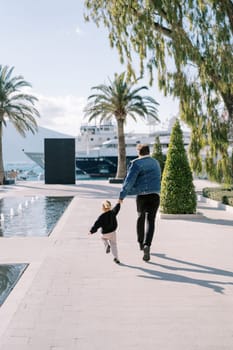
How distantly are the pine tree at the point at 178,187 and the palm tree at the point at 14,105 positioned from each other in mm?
18989

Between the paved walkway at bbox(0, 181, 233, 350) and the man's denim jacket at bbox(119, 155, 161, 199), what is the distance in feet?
3.74

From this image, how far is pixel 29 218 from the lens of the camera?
38.3 ft

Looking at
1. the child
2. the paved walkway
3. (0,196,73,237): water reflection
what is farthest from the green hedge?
the child

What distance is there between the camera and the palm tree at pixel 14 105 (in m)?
28.4

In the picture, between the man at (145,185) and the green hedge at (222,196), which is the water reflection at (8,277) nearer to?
the man at (145,185)

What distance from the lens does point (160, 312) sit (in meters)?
3.93

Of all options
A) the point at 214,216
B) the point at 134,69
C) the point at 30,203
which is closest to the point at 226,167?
the point at 214,216

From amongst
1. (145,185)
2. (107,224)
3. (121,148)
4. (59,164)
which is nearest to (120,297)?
(107,224)

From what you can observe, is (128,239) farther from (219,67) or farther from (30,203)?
(30,203)

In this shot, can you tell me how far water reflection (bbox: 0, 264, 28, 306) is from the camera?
4762 millimetres

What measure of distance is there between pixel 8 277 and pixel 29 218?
6428 millimetres

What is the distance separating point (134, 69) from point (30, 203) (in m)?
8.37

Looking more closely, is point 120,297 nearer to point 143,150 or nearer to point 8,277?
point 8,277

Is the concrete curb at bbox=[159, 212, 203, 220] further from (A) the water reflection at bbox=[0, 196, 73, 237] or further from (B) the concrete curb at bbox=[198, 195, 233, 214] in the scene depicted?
(A) the water reflection at bbox=[0, 196, 73, 237]
